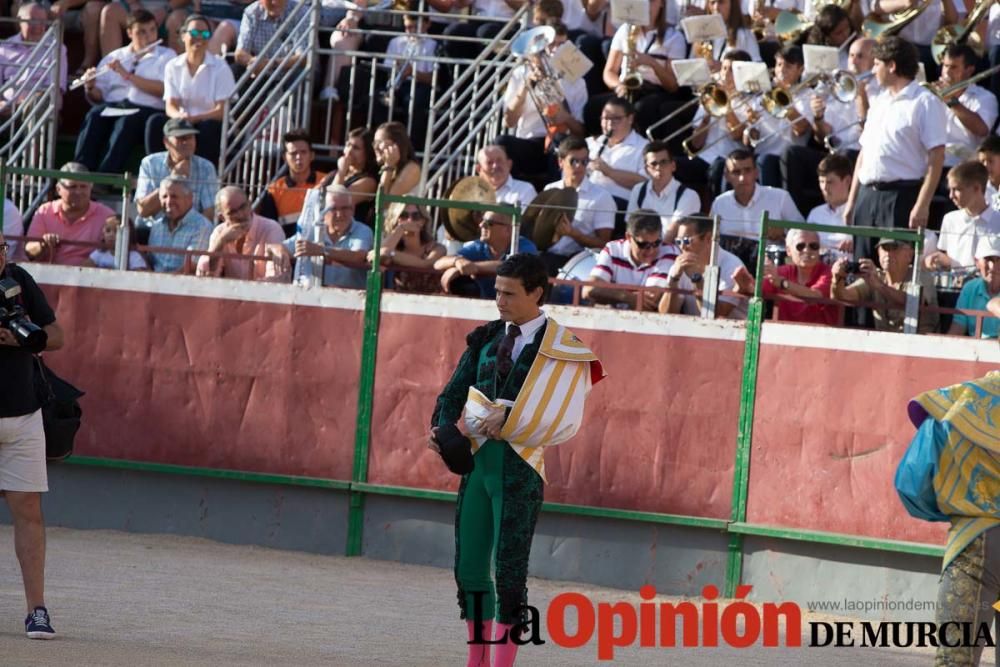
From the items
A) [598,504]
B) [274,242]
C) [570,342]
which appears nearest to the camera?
[570,342]

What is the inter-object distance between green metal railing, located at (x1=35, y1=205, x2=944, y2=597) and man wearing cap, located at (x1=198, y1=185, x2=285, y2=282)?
73cm

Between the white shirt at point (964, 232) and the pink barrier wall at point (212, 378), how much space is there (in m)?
3.49

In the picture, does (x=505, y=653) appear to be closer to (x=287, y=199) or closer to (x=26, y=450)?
(x=26, y=450)

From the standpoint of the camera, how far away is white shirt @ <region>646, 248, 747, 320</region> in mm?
10328

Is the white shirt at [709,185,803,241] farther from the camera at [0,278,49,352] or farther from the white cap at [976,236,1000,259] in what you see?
the camera at [0,278,49,352]

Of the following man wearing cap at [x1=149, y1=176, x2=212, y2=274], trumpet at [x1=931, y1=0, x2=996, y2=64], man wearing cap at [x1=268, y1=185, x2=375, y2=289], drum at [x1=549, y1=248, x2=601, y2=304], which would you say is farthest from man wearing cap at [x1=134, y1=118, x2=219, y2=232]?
trumpet at [x1=931, y1=0, x2=996, y2=64]

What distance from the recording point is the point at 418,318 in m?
10.7

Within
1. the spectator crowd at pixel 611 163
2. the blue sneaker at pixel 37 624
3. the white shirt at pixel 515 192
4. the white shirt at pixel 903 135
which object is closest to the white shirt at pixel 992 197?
the spectator crowd at pixel 611 163

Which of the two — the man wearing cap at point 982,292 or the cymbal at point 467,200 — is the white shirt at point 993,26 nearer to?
the man wearing cap at point 982,292

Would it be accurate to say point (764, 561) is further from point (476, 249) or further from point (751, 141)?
point (751, 141)

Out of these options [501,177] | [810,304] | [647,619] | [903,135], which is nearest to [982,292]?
[810,304]

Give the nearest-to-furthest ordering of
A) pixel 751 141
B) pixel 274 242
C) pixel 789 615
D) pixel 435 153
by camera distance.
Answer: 1. pixel 789 615
2. pixel 274 242
3. pixel 751 141
4. pixel 435 153

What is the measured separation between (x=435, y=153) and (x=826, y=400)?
449cm

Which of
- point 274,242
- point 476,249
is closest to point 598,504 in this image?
point 476,249
